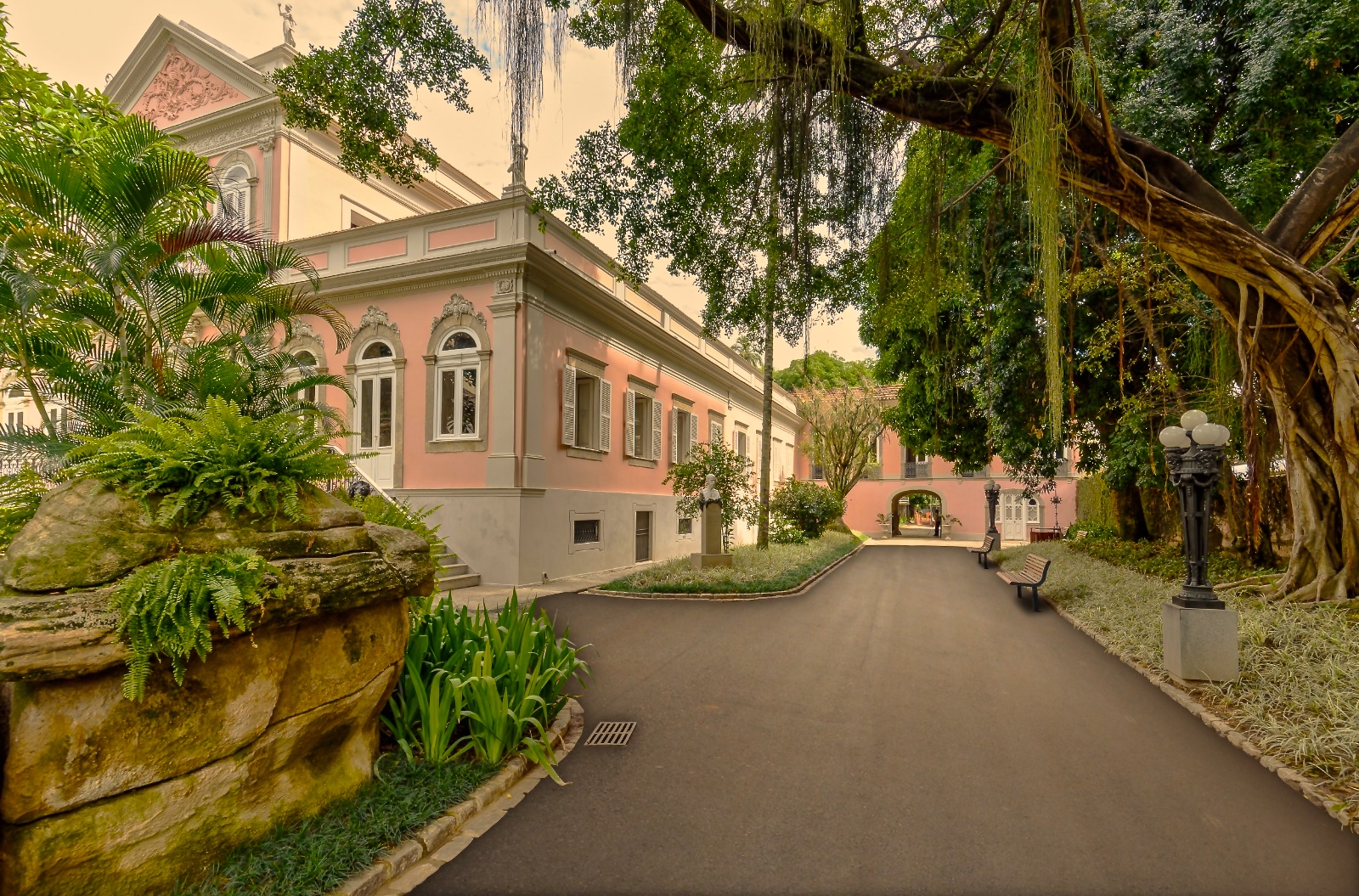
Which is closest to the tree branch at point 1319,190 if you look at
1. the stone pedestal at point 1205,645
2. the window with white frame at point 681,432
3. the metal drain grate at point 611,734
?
the stone pedestal at point 1205,645

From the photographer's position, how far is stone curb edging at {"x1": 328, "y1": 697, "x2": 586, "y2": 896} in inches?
97.7

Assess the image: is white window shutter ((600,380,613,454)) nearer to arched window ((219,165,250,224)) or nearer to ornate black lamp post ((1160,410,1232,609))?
arched window ((219,165,250,224))

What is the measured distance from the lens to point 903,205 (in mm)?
4988

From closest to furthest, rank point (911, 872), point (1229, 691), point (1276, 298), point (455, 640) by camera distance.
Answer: point (911, 872), point (455, 640), point (1229, 691), point (1276, 298)

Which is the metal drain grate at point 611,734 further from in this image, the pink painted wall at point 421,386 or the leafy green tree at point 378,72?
the pink painted wall at point 421,386

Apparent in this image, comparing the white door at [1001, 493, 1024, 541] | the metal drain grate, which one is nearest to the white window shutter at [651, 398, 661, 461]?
the metal drain grate

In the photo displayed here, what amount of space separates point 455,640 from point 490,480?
24.1 ft

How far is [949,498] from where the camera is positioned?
100 ft

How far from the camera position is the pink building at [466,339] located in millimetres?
11172

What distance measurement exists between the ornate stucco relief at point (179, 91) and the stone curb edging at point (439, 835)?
17233mm

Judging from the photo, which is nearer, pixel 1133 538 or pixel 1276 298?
pixel 1276 298

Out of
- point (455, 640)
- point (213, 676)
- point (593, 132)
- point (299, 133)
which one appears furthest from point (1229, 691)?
point (299, 133)

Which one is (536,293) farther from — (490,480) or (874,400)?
(874,400)

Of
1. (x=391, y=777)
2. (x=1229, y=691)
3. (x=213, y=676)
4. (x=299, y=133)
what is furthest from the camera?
(x=299, y=133)
